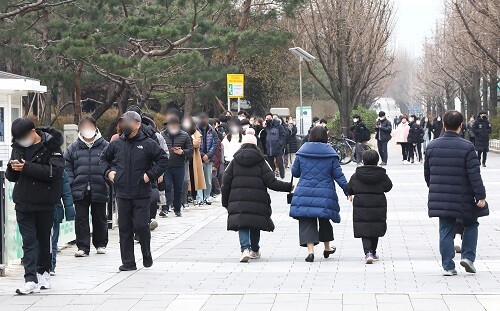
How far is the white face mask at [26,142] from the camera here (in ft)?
34.3

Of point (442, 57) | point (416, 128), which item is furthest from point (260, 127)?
point (442, 57)

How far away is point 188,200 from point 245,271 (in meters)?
9.97

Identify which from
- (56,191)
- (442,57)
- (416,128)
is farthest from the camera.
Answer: (442,57)

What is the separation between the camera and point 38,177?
10.4 metres

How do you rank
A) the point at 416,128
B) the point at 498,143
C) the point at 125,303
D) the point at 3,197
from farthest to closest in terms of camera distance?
the point at 498,143
the point at 416,128
the point at 3,197
the point at 125,303

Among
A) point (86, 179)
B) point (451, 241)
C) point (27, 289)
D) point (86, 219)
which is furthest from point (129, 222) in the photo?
point (451, 241)

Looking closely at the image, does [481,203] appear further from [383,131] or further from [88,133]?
[383,131]

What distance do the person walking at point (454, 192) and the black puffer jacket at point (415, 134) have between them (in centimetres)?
2504

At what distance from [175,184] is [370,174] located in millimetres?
6606

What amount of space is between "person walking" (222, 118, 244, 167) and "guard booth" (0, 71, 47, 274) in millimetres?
3639

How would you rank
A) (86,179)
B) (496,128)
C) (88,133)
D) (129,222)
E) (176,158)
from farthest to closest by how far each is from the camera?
(496,128) → (176,158) → (88,133) → (86,179) → (129,222)

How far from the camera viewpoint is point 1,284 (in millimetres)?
11281

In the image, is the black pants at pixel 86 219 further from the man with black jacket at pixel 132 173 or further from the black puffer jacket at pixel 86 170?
the man with black jacket at pixel 132 173

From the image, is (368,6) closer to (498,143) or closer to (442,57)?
(498,143)
